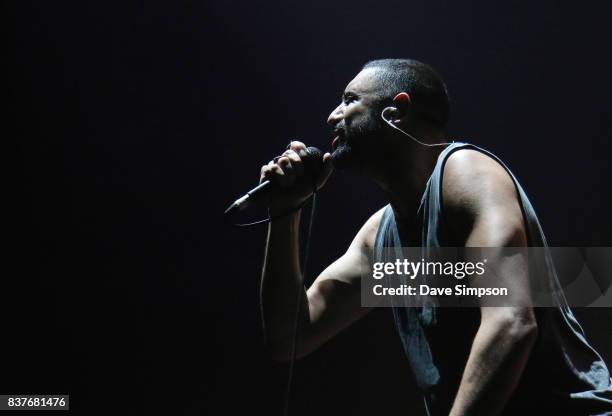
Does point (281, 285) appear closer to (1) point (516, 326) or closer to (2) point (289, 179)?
(2) point (289, 179)

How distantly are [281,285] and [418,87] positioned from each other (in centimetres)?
53

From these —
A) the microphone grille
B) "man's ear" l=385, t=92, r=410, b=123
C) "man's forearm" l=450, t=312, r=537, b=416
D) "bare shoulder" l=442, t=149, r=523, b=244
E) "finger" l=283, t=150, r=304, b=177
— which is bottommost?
"man's forearm" l=450, t=312, r=537, b=416

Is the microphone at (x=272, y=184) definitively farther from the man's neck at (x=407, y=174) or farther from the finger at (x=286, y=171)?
the man's neck at (x=407, y=174)

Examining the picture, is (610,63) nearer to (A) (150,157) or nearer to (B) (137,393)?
(A) (150,157)

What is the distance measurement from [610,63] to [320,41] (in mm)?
887

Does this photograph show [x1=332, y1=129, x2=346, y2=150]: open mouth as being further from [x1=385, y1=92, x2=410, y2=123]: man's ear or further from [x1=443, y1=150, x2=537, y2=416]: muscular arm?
[x1=443, y1=150, x2=537, y2=416]: muscular arm

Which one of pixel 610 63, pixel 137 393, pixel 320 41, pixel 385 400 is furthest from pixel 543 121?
pixel 137 393

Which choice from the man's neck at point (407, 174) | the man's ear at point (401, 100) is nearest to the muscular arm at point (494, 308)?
the man's neck at point (407, 174)

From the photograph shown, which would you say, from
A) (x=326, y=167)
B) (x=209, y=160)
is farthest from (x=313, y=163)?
(x=209, y=160)

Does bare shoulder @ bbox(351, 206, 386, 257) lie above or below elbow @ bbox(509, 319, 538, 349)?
above

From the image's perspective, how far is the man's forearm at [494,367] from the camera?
95 centimetres

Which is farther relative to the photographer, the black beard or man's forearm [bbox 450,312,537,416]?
the black beard

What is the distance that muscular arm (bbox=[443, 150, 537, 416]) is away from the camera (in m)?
0.96

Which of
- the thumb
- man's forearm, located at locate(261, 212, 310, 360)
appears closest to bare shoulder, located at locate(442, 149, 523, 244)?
the thumb
